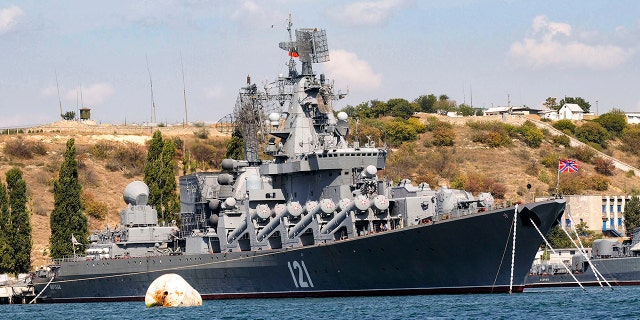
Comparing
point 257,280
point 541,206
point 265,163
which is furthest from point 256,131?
point 541,206

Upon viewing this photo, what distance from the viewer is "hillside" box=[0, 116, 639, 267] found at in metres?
107

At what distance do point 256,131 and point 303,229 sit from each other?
428 inches

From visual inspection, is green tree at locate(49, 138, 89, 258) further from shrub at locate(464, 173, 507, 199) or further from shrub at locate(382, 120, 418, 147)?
shrub at locate(382, 120, 418, 147)

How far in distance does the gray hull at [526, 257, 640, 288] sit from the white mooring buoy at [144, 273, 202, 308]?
34.0 metres

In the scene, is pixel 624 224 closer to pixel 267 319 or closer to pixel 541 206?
pixel 541 206

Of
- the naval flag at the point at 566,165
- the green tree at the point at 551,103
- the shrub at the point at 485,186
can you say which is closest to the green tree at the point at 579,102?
the green tree at the point at 551,103

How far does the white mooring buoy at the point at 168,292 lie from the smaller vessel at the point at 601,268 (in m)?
29.6

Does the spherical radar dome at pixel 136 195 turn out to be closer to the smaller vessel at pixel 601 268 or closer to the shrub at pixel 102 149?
the smaller vessel at pixel 601 268

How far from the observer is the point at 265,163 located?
5791cm

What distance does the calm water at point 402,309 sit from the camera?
129 feet

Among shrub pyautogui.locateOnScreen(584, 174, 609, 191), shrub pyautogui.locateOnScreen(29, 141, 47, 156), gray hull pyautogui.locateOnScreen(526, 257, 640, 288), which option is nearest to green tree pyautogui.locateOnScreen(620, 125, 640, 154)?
shrub pyautogui.locateOnScreen(584, 174, 609, 191)

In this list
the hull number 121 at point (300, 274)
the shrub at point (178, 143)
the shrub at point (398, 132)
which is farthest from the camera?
the shrub at point (398, 132)

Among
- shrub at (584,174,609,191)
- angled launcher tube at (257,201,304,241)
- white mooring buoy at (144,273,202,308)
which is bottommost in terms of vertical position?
white mooring buoy at (144,273,202,308)

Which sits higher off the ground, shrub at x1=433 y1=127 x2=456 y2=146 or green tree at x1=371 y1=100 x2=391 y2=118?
green tree at x1=371 y1=100 x2=391 y2=118
